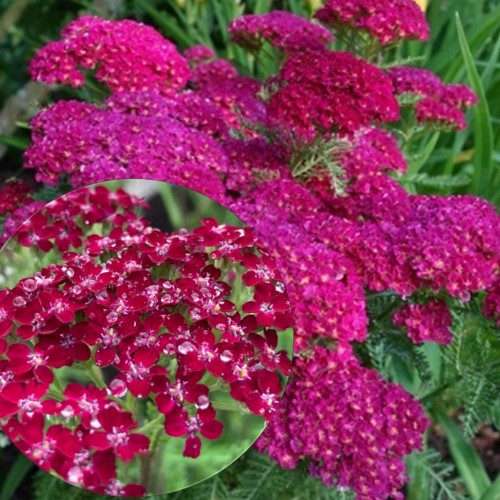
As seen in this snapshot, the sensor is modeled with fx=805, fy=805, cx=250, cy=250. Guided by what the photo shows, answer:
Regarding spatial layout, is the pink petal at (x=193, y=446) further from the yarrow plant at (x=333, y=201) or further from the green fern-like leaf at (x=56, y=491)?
the green fern-like leaf at (x=56, y=491)

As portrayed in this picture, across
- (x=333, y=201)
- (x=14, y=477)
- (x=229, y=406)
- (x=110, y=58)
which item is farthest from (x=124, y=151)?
(x=14, y=477)

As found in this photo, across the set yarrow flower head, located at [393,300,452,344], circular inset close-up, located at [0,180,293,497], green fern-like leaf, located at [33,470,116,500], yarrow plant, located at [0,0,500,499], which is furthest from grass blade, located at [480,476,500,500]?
green fern-like leaf, located at [33,470,116,500]

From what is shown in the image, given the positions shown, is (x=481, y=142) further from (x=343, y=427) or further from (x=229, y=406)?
(x=229, y=406)

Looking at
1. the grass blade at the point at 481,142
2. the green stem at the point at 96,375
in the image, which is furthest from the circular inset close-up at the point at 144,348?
the grass blade at the point at 481,142

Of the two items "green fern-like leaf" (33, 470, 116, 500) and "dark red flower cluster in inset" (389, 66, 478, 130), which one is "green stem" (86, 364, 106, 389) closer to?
"green fern-like leaf" (33, 470, 116, 500)

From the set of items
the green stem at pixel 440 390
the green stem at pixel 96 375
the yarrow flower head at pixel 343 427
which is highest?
the green stem at pixel 96 375

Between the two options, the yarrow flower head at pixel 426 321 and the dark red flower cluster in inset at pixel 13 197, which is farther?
the dark red flower cluster in inset at pixel 13 197

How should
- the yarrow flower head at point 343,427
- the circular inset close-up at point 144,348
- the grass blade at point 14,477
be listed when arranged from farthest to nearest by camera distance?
1. the grass blade at point 14,477
2. the yarrow flower head at point 343,427
3. the circular inset close-up at point 144,348
